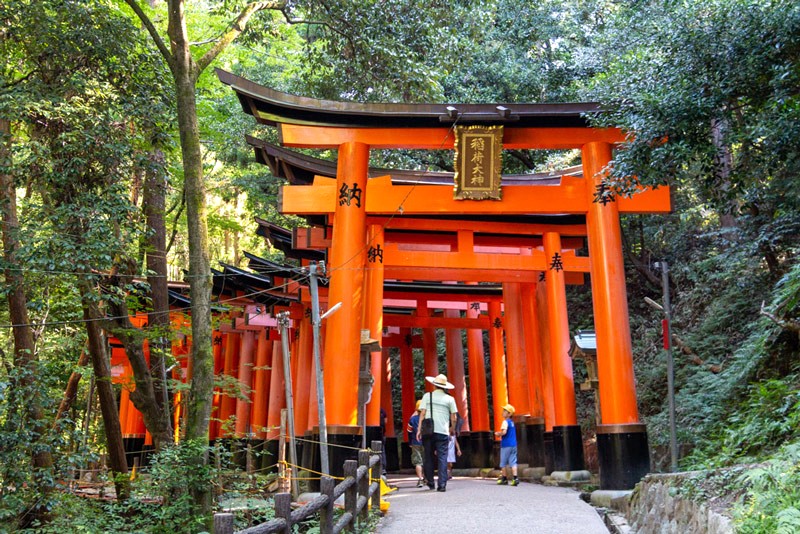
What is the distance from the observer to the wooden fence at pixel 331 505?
16.3 feet

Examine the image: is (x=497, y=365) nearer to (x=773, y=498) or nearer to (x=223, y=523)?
(x=773, y=498)

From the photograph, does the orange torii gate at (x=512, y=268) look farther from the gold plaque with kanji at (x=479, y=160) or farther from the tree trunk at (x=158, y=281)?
the tree trunk at (x=158, y=281)

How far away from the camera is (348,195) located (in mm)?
12820

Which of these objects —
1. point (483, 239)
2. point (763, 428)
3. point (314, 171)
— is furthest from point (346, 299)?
point (763, 428)

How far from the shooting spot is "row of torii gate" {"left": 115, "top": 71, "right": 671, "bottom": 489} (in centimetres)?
1195

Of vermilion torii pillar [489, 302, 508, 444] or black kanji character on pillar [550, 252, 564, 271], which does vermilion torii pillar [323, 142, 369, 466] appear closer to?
black kanji character on pillar [550, 252, 564, 271]

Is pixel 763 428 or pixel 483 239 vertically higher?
pixel 483 239

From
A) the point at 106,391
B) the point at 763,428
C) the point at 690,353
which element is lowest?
the point at 763,428

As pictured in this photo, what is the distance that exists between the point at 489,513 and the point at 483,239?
7810 mm

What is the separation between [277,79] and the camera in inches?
957

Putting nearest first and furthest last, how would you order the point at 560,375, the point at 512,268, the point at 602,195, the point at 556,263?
1. the point at 602,195
2. the point at 560,375
3. the point at 512,268
4. the point at 556,263

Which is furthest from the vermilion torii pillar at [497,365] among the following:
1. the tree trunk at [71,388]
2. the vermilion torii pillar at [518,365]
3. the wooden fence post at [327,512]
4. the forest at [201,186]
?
the wooden fence post at [327,512]

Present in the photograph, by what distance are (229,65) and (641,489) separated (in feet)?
67.9

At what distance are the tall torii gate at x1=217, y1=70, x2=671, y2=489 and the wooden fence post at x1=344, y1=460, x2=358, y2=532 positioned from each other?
3943 millimetres
